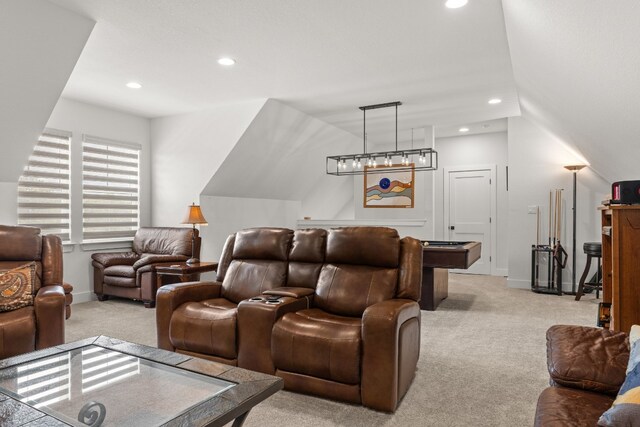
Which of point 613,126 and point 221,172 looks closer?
point 613,126

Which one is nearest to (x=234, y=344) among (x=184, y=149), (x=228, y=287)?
(x=228, y=287)

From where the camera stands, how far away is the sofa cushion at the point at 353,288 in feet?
8.94

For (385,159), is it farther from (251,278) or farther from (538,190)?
(251,278)

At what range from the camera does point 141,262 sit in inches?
195

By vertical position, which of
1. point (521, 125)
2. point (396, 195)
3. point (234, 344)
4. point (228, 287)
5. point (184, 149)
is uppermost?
point (521, 125)

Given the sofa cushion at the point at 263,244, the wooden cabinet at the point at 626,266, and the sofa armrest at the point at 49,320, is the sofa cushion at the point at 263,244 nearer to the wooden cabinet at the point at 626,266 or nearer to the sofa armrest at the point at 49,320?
the sofa armrest at the point at 49,320

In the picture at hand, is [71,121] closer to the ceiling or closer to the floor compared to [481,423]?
closer to the ceiling

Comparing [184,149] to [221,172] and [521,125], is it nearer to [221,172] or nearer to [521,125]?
[221,172]

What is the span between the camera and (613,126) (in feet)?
9.82

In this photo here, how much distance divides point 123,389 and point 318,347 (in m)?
1.02

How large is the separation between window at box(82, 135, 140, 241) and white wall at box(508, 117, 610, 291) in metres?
5.82

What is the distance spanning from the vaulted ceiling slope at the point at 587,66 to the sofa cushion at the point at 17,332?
370 centimetres

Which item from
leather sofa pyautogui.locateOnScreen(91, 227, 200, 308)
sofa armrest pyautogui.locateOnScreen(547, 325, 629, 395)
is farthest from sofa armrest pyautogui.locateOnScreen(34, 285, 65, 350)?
sofa armrest pyautogui.locateOnScreen(547, 325, 629, 395)

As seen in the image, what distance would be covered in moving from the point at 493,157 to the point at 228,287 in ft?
19.9
